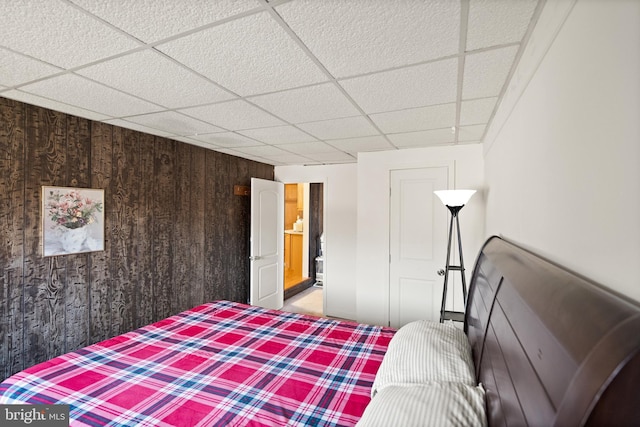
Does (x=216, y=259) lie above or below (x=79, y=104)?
below

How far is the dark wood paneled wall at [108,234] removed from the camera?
2.04 m

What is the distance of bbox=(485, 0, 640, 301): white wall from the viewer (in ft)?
1.76

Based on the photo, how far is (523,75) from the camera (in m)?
1.31

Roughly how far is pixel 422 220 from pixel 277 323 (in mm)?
1998

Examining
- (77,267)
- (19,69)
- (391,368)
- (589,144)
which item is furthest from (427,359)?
(77,267)

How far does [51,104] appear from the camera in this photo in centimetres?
209

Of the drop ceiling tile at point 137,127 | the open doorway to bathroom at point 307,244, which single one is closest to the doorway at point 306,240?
the open doorway to bathroom at point 307,244

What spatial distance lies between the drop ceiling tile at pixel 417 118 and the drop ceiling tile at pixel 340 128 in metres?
0.12

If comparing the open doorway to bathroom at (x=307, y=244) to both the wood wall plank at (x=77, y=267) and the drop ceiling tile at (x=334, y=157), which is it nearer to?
the drop ceiling tile at (x=334, y=157)

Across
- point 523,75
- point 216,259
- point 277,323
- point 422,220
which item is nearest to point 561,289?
point 523,75

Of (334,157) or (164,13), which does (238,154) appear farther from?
(164,13)

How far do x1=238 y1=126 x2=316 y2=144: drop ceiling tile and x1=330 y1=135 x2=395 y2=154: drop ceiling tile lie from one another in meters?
0.35

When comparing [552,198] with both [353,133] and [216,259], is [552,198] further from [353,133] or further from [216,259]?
[216,259]

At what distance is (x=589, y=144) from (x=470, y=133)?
228 centimetres
